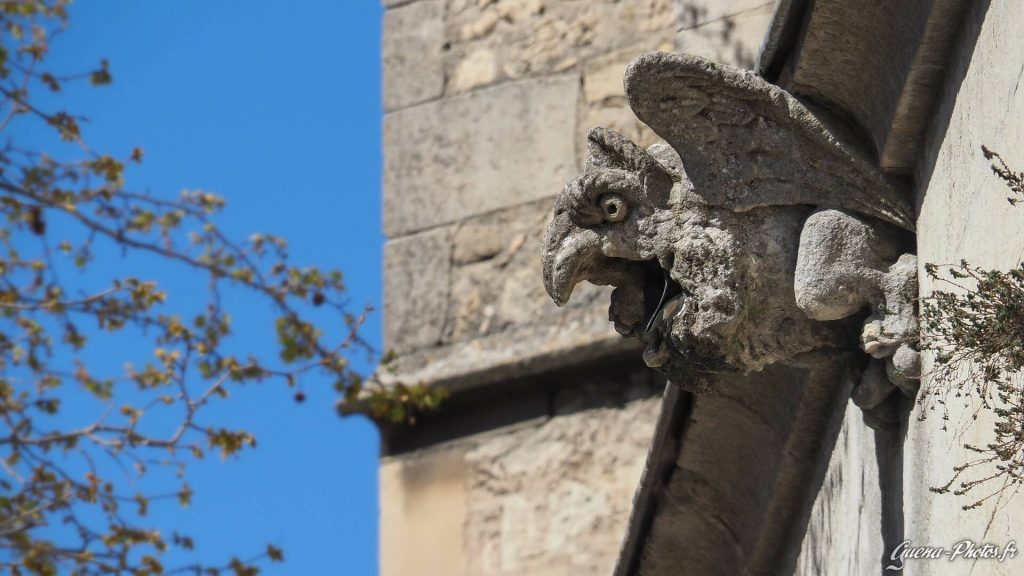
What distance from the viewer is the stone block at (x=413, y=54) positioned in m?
7.59

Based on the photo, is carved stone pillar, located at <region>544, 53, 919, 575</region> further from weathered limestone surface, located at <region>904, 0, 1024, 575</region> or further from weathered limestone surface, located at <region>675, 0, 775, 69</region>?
weathered limestone surface, located at <region>675, 0, 775, 69</region>

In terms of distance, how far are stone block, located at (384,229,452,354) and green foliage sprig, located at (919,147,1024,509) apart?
471 cm

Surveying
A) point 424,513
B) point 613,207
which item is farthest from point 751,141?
point 424,513

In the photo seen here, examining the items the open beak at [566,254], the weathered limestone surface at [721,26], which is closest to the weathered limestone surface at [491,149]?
the weathered limestone surface at [721,26]

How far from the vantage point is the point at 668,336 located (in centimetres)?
305

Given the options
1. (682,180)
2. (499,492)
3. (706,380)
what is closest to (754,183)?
(682,180)

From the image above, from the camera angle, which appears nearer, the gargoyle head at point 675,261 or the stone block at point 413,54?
the gargoyle head at point 675,261

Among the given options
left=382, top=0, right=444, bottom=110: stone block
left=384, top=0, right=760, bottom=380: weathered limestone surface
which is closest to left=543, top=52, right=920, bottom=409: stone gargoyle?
left=384, top=0, right=760, bottom=380: weathered limestone surface

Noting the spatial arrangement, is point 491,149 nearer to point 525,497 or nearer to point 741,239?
point 525,497

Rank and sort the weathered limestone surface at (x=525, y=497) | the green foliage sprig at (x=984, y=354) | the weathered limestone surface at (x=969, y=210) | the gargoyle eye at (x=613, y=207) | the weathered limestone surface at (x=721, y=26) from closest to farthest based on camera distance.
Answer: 1. the green foliage sprig at (x=984, y=354)
2. the weathered limestone surface at (x=969, y=210)
3. the gargoyle eye at (x=613, y=207)
4. the weathered limestone surface at (x=721, y=26)
5. the weathered limestone surface at (x=525, y=497)

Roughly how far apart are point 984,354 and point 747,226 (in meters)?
0.67

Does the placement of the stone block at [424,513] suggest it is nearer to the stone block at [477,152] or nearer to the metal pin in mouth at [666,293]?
the stone block at [477,152]

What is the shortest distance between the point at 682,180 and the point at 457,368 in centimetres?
410

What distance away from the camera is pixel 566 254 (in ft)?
10.2
